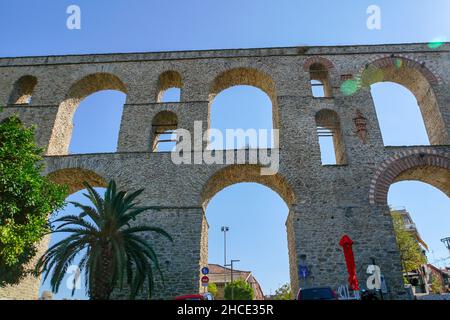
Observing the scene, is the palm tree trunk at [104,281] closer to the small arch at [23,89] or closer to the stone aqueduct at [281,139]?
the stone aqueduct at [281,139]

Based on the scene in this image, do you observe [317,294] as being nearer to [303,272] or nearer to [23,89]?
[303,272]

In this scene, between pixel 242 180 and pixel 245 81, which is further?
pixel 245 81

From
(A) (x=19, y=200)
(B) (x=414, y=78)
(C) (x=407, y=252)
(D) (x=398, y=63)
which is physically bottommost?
(A) (x=19, y=200)

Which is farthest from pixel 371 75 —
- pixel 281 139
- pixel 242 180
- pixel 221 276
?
pixel 221 276

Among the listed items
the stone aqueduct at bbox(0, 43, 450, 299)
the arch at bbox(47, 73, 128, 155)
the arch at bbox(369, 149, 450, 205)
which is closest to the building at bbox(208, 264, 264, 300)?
the arch at bbox(47, 73, 128, 155)

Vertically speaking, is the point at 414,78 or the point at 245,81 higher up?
the point at 245,81

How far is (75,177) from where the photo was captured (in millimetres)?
17688

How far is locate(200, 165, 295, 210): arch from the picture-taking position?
16484 millimetres

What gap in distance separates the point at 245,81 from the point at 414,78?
32.1 ft

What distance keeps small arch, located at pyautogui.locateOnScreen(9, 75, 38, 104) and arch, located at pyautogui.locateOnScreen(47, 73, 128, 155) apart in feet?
8.92

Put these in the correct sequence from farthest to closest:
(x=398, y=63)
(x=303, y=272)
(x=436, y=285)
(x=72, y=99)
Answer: (x=436, y=285)
(x=72, y=99)
(x=398, y=63)
(x=303, y=272)

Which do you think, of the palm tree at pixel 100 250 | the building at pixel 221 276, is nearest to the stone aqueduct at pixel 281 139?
the palm tree at pixel 100 250

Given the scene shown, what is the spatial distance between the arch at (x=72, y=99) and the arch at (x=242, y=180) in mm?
7711
